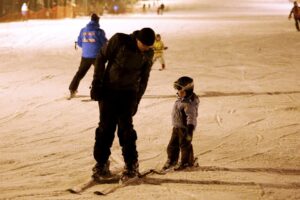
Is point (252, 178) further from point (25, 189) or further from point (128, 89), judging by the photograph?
point (25, 189)

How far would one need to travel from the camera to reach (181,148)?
20.4 ft

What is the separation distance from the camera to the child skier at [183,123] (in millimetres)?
5984

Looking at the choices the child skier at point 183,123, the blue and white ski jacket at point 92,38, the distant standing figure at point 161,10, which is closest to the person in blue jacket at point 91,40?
the blue and white ski jacket at point 92,38

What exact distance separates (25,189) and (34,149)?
6.12 feet

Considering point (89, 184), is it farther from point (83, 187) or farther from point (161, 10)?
point (161, 10)

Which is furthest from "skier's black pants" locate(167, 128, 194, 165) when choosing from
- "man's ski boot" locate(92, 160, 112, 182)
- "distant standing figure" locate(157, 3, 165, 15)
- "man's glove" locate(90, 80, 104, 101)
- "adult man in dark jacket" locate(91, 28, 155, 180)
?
"distant standing figure" locate(157, 3, 165, 15)

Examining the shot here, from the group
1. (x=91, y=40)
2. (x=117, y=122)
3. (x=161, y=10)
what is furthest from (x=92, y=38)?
(x=161, y=10)

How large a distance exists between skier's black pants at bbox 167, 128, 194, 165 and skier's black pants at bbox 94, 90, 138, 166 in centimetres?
71

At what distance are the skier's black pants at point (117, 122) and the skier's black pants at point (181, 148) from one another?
0.71 m

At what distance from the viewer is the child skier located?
5984mm

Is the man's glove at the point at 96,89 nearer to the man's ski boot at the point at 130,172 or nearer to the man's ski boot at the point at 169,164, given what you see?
the man's ski boot at the point at 130,172

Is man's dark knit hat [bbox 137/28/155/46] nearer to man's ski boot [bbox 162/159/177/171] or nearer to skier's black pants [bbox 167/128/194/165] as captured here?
skier's black pants [bbox 167/128/194/165]

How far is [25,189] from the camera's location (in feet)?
17.4

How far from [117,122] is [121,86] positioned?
0.41m
